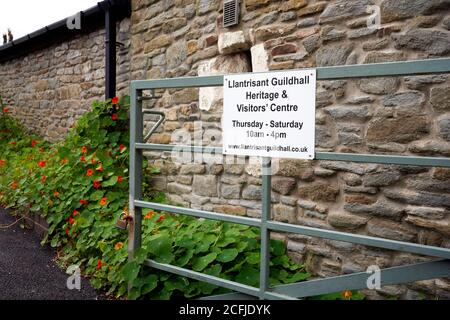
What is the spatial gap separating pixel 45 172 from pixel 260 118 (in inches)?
143

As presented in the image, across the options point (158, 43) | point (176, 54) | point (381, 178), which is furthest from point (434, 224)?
point (158, 43)

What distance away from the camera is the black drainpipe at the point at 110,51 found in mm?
5578

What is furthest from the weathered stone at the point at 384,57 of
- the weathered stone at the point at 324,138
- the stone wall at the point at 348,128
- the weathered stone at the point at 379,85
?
the weathered stone at the point at 324,138

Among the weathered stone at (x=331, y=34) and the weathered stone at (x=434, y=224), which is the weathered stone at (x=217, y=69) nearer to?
the weathered stone at (x=331, y=34)

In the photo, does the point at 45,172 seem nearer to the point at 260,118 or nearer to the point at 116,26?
the point at 116,26

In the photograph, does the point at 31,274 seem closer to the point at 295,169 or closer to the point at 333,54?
the point at 295,169

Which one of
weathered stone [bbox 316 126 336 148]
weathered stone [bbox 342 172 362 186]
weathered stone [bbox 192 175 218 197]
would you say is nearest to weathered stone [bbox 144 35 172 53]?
weathered stone [bbox 192 175 218 197]

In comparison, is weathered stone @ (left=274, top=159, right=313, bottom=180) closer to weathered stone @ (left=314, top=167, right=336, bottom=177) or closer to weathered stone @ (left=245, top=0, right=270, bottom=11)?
weathered stone @ (left=314, top=167, right=336, bottom=177)

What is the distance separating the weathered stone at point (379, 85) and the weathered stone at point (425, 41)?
0.20m

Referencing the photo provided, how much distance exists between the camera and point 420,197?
245 centimetres

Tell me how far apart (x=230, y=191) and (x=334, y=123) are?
3.89ft

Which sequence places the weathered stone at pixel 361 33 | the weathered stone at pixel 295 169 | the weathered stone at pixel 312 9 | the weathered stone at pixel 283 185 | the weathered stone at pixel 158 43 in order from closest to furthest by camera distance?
the weathered stone at pixel 361 33, the weathered stone at pixel 312 9, the weathered stone at pixel 295 169, the weathered stone at pixel 283 185, the weathered stone at pixel 158 43

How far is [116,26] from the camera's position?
18.9 ft
